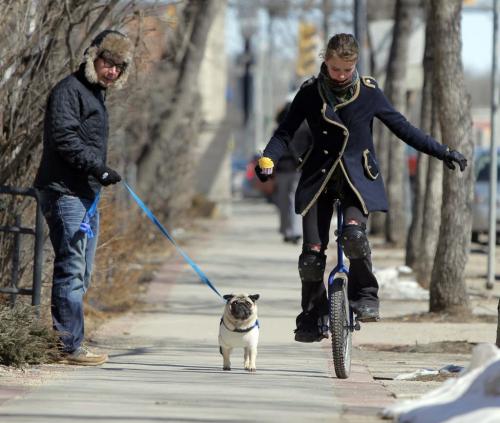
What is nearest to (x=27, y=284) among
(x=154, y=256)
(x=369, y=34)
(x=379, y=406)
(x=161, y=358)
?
(x=161, y=358)

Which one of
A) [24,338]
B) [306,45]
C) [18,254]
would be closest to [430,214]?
[18,254]

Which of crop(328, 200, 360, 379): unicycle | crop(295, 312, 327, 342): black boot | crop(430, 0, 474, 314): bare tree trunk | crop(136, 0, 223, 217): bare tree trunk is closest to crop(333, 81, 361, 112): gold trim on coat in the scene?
crop(328, 200, 360, 379): unicycle

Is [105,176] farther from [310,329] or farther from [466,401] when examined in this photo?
[466,401]

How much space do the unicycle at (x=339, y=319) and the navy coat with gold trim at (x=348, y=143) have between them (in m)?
0.25

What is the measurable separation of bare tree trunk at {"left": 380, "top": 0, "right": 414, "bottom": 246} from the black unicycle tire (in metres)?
14.1

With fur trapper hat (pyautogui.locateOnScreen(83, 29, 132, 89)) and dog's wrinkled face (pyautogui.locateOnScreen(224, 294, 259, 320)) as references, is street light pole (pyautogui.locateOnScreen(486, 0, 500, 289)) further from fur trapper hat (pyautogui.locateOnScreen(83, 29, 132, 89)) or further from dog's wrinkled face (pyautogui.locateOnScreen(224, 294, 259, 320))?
fur trapper hat (pyautogui.locateOnScreen(83, 29, 132, 89))

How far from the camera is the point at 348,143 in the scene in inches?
329

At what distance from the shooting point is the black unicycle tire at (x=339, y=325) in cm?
820

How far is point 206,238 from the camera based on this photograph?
24.6 m

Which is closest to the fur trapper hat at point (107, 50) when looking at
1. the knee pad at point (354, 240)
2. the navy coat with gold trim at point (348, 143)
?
the navy coat with gold trim at point (348, 143)

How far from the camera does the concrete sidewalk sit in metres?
6.82

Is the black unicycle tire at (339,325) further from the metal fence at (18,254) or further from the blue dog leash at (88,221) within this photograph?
the metal fence at (18,254)

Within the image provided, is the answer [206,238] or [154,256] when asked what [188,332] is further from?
[206,238]

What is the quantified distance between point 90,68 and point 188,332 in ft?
11.4
